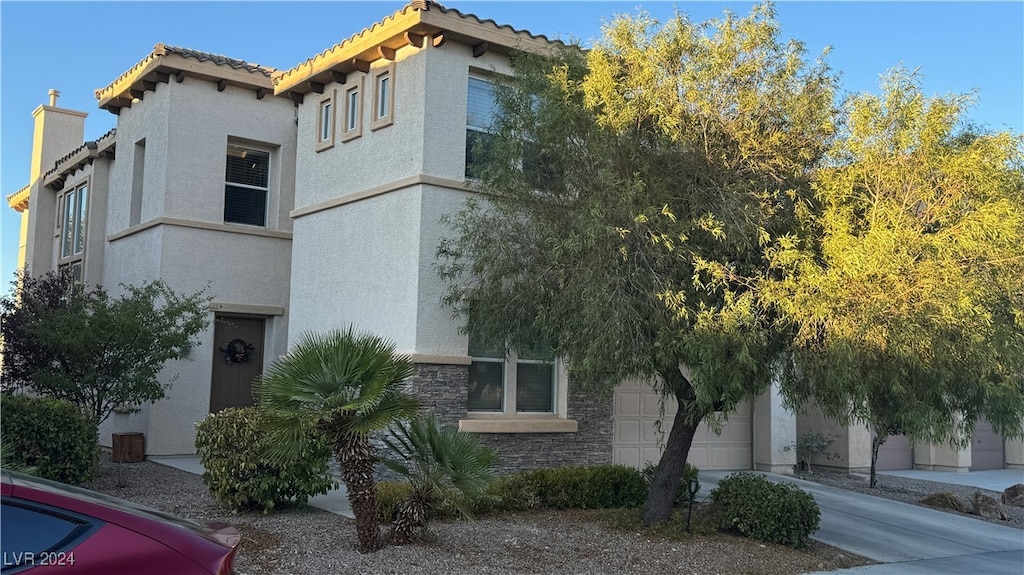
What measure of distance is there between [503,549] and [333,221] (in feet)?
23.0

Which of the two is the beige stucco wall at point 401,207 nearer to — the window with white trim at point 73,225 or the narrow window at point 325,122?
the narrow window at point 325,122

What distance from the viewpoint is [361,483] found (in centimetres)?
771

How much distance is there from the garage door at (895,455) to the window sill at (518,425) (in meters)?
8.76

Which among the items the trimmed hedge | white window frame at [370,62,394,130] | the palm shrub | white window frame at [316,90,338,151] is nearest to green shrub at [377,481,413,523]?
the palm shrub

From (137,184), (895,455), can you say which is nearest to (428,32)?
(137,184)

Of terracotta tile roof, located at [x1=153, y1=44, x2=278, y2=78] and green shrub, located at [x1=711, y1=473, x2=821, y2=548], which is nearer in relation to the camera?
green shrub, located at [x1=711, y1=473, x2=821, y2=548]

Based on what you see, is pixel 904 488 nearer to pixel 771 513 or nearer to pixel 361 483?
pixel 771 513

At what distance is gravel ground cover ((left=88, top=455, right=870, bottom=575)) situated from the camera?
759 centimetres

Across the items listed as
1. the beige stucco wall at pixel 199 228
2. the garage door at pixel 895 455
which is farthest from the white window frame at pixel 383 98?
the garage door at pixel 895 455

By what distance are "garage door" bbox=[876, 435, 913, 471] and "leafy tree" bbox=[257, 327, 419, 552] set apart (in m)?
13.8

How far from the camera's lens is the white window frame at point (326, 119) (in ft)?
46.4

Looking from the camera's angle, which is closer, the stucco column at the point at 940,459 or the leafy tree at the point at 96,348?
the leafy tree at the point at 96,348

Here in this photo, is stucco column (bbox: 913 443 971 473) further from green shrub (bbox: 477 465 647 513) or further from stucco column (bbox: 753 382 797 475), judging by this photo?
green shrub (bbox: 477 465 647 513)

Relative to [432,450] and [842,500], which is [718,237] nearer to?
[432,450]
